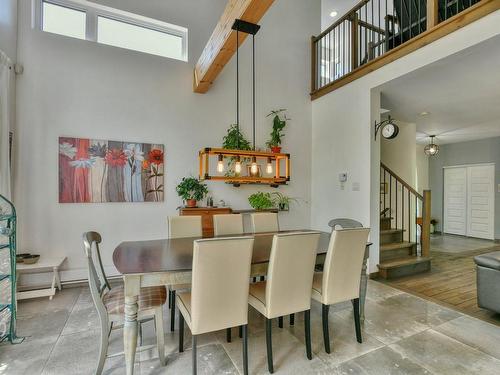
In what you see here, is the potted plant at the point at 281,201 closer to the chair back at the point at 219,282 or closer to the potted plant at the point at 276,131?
the potted plant at the point at 276,131

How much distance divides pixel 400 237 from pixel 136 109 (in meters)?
5.05

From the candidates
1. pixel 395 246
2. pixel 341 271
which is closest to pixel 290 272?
pixel 341 271

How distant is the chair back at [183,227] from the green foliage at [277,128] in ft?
7.77

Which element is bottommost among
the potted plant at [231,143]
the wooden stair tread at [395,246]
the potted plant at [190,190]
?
the wooden stair tread at [395,246]

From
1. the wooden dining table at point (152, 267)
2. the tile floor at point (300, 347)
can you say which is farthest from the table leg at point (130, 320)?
the tile floor at point (300, 347)

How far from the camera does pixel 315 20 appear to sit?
5457mm

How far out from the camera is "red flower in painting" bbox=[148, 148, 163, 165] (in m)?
4.10

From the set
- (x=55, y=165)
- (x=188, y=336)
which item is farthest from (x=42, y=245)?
(x=188, y=336)

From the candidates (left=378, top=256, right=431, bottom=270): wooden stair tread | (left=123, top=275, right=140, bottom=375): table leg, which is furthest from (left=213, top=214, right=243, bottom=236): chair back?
(left=378, top=256, right=431, bottom=270): wooden stair tread

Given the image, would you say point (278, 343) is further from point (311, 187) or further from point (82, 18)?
point (82, 18)

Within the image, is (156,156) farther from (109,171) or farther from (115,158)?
(109,171)

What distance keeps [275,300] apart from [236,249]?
566mm

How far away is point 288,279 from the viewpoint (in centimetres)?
202

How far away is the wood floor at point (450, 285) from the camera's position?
9.85 ft
